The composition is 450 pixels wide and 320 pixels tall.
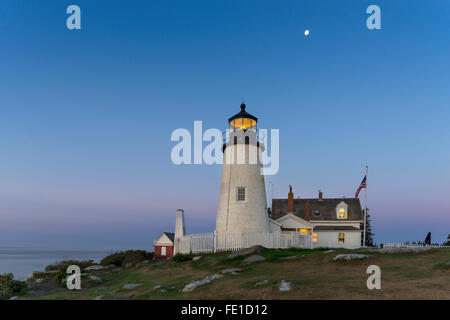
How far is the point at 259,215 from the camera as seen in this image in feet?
80.4

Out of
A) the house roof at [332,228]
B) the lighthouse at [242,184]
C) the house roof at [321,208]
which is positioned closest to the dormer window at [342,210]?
the house roof at [321,208]

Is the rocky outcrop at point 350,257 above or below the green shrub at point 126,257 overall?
above

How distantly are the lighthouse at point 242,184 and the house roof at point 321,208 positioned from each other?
911 cm

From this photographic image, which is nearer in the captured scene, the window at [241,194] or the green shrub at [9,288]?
the green shrub at [9,288]

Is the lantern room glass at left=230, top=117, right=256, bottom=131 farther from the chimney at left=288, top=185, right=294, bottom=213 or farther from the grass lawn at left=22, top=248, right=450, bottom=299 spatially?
the grass lawn at left=22, top=248, right=450, bottom=299

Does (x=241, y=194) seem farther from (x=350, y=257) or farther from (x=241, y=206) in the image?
(x=350, y=257)

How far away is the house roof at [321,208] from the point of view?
3291 centimetres

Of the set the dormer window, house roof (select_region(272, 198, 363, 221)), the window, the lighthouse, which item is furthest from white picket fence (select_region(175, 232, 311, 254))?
the dormer window

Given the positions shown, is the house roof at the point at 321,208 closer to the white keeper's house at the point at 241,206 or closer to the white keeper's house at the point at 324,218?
the white keeper's house at the point at 324,218

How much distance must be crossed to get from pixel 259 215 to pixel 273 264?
29.9ft

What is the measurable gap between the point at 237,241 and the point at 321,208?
15.4m
